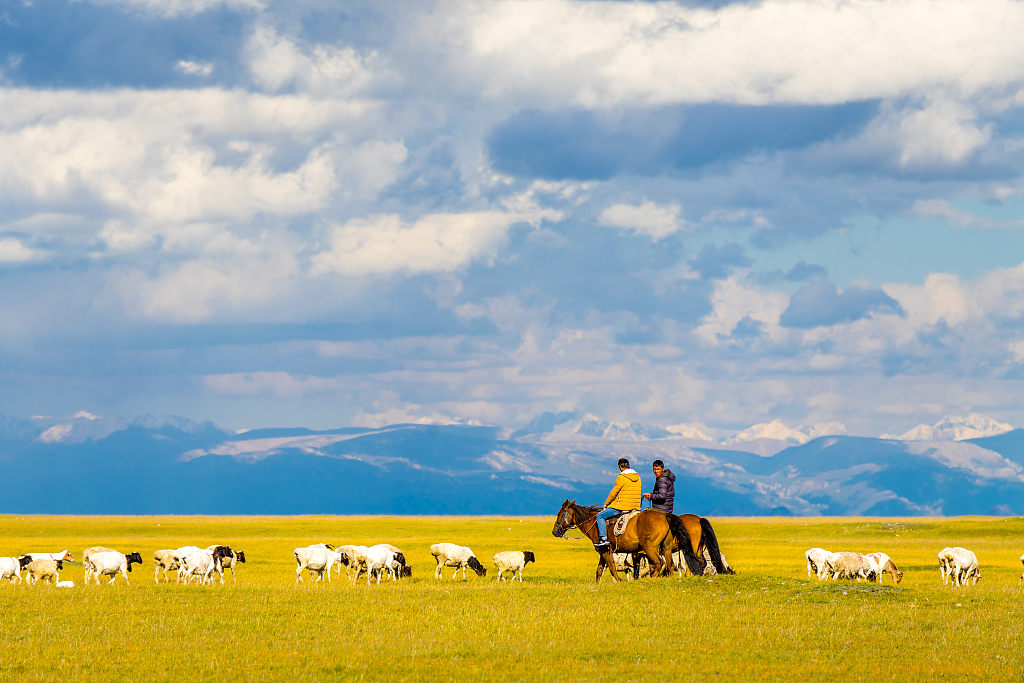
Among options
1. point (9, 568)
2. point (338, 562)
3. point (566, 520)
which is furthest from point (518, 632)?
point (9, 568)

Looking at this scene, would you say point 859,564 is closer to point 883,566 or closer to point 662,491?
point 883,566

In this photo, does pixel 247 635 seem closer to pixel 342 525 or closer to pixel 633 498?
pixel 633 498

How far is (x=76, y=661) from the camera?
20.9m

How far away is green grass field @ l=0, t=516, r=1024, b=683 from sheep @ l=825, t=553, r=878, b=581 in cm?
837

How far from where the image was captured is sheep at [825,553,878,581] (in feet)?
125

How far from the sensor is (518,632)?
2384 cm

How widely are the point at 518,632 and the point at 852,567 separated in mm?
19429

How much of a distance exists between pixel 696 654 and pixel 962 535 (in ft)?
256

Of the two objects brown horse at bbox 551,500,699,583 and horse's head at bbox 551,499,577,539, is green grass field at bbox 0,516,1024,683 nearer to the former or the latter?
brown horse at bbox 551,500,699,583

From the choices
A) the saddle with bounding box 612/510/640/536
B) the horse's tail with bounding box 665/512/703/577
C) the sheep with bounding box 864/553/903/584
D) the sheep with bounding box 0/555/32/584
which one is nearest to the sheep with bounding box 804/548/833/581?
the sheep with bounding box 864/553/903/584

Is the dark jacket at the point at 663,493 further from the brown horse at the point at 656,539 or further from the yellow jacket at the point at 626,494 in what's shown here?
the brown horse at the point at 656,539

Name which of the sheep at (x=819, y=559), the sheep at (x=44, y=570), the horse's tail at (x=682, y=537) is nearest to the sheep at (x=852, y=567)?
the sheep at (x=819, y=559)

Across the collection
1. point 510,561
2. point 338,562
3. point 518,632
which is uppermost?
point 338,562

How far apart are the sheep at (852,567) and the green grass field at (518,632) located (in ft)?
27.4
